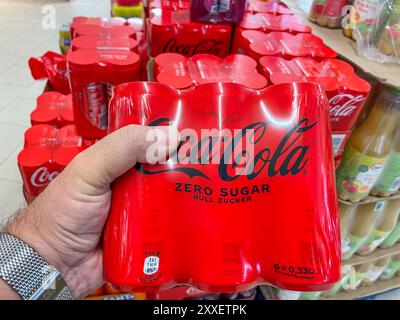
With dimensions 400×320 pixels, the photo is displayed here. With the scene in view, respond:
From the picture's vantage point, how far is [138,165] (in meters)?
0.70

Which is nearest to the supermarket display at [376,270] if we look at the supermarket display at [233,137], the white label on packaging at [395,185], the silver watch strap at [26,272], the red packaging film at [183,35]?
the supermarket display at [233,137]

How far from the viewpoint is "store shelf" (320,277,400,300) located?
1.58 meters

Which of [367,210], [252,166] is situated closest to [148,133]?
[252,166]

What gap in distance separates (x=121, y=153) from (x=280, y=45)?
2.10 ft

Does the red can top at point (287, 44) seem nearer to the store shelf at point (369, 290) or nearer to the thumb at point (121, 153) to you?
the thumb at point (121, 153)

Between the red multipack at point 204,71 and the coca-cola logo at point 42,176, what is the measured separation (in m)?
0.41

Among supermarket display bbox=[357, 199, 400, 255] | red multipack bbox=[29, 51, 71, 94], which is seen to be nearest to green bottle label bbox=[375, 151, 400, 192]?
supermarket display bbox=[357, 199, 400, 255]

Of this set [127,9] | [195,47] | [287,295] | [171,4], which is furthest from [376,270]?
[127,9]

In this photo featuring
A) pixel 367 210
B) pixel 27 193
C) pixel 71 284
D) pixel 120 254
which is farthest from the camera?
pixel 367 210

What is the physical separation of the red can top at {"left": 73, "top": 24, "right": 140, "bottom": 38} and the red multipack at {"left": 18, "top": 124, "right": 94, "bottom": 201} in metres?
0.30

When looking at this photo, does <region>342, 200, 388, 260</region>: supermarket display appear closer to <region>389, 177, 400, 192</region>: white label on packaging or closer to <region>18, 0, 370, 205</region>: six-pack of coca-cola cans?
<region>389, 177, 400, 192</region>: white label on packaging

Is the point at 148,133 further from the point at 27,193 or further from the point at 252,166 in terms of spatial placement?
the point at 27,193
